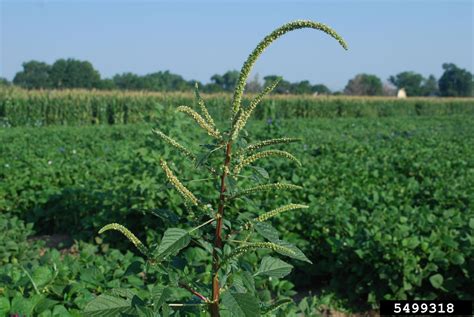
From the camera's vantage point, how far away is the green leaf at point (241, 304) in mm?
1449

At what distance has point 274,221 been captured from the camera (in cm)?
505

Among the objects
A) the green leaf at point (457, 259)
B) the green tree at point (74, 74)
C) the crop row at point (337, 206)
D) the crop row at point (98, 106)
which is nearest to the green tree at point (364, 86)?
the green tree at point (74, 74)

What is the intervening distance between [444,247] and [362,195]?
1.50 metres

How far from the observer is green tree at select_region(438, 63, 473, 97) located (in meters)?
97.2

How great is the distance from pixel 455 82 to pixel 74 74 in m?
67.3

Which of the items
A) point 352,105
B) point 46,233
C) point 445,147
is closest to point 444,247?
point 46,233

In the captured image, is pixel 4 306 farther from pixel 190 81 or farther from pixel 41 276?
pixel 190 81

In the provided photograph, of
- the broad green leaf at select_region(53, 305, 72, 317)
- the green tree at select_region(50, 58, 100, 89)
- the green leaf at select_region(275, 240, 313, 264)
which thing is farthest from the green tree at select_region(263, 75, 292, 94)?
the green tree at select_region(50, 58, 100, 89)

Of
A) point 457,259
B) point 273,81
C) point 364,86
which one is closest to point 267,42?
point 273,81

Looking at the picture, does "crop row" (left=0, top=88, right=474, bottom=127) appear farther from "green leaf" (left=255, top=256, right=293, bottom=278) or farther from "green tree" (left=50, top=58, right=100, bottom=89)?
"green tree" (left=50, top=58, right=100, bottom=89)

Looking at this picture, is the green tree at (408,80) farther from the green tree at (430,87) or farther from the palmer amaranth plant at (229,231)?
the palmer amaranth plant at (229,231)

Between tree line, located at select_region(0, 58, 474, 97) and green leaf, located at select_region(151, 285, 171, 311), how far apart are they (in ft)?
144

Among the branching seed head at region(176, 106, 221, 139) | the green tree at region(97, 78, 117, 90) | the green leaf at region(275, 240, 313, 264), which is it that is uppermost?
the green tree at region(97, 78, 117, 90)

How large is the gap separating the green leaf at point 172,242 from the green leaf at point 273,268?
0.35 metres
